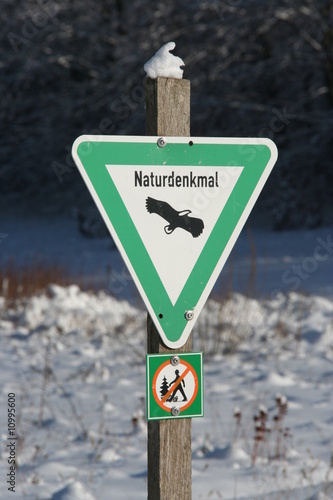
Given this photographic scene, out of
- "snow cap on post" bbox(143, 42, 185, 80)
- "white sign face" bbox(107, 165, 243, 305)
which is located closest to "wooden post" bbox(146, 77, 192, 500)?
"snow cap on post" bbox(143, 42, 185, 80)

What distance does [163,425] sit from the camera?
212cm

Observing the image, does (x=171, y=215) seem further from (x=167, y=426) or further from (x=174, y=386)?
(x=167, y=426)

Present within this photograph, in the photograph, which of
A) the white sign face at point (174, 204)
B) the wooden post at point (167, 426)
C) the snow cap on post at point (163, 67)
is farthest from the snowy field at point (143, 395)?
the snow cap on post at point (163, 67)

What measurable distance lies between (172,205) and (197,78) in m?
11.5

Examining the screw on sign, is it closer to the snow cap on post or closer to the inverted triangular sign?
the inverted triangular sign

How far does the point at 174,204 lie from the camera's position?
6.77 feet

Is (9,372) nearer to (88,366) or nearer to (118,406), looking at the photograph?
(88,366)

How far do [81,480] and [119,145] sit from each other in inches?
95.5

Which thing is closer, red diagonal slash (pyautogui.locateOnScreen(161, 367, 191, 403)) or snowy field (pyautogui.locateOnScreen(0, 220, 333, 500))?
red diagonal slash (pyautogui.locateOnScreen(161, 367, 191, 403))

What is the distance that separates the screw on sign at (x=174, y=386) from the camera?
2.08m

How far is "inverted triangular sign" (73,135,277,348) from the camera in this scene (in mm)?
2027

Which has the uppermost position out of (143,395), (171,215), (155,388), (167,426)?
(171,215)

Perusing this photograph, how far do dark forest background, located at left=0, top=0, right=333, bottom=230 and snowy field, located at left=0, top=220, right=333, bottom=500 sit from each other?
4.63 meters

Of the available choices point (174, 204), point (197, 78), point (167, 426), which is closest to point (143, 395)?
point (167, 426)
